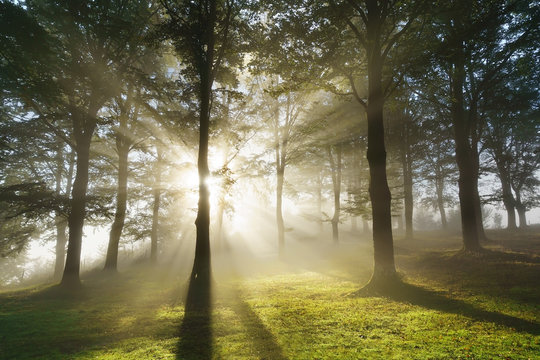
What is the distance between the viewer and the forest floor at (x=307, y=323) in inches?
162

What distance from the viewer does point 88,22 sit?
10.7 metres

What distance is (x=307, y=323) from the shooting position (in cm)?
536

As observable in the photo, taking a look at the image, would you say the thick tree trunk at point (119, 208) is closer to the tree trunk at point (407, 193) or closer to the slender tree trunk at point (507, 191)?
the tree trunk at point (407, 193)

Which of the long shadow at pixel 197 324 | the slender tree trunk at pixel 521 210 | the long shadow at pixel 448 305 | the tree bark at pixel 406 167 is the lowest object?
the long shadow at pixel 197 324

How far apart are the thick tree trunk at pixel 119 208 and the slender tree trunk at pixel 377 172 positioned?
45.6 ft

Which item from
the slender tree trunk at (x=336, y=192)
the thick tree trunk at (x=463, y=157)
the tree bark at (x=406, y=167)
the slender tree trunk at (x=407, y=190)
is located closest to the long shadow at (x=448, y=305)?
the thick tree trunk at (x=463, y=157)

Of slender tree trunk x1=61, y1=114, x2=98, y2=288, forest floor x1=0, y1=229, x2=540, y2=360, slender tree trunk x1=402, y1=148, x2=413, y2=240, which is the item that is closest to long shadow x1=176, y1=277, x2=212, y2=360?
forest floor x1=0, y1=229, x2=540, y2=360

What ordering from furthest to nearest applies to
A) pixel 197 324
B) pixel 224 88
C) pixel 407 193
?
pixel 407 193 → pixel 224 88 → pixel 197 324

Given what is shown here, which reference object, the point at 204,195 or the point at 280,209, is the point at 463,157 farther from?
the point at 204,195

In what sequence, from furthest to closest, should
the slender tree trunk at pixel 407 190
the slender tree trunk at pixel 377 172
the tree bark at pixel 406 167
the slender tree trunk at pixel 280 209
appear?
the slender tree trunk at pixel 407 190 < the tree bark at pixel 406 167 < the slender tree trunk at pixel 280 209 < the slender tree trunk at pixel 377 172

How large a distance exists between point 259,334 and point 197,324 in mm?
1712

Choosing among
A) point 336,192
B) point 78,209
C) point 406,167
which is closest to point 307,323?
point 78,209

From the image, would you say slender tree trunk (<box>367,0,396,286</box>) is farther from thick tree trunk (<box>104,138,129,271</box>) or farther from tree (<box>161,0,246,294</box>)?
thick tree trunk (<box>104,138,129,271</box>)

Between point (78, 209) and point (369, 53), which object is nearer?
point (369, 53)
